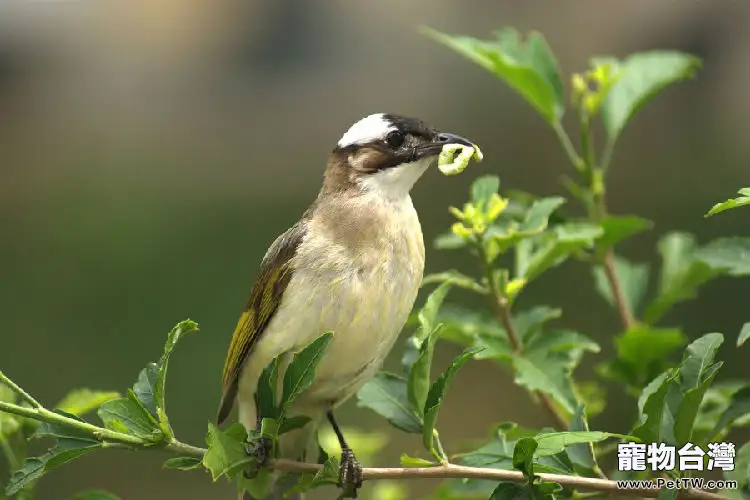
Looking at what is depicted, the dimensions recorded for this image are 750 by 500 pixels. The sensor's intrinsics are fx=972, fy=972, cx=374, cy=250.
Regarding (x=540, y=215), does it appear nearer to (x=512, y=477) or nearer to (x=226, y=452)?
(x=512, y=477)

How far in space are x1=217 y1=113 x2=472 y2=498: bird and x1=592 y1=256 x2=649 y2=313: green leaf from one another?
1.43 feet

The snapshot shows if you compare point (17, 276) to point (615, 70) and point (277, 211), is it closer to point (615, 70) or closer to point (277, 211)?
point (277, 211)

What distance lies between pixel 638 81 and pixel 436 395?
96 centimetres

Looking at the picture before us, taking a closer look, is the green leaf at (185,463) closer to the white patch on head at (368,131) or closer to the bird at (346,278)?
the bird at (346,278)

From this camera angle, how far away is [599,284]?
210 cm

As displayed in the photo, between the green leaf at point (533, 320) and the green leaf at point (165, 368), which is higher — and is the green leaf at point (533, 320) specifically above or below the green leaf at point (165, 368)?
Result: below

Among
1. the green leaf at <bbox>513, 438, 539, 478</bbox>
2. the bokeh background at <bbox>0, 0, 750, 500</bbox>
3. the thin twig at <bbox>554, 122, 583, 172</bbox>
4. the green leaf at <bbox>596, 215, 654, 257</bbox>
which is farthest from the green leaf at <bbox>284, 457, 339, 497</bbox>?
the bokeh background at <bbox>0, 0, 750, 500</bbox>

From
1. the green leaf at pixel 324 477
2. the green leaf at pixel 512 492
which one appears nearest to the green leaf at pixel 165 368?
the green leaf at pixel 324 477

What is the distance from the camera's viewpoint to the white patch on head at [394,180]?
1.99 m

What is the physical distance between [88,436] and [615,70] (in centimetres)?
131

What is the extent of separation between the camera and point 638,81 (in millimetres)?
2053

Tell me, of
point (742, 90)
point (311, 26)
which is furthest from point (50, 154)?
point (742, 90)

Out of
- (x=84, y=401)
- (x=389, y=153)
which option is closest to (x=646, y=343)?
(x=389, y=153)

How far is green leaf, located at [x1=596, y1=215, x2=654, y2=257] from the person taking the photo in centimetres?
179
